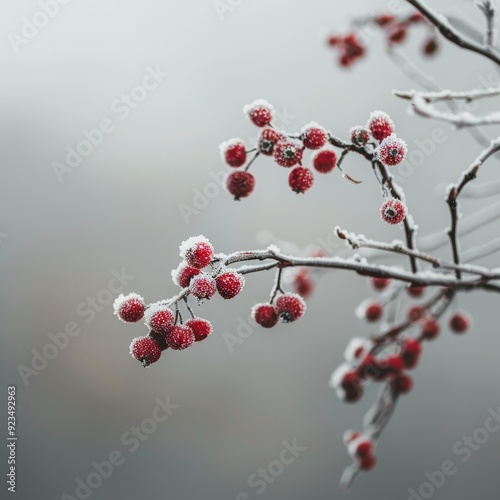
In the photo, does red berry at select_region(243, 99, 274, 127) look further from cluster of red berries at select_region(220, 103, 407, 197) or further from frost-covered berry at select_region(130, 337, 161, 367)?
frost-covered berry at select_region(130, 337, 161, 367)

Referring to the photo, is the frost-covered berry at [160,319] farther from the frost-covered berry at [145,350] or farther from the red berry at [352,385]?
the red berry at [352,385]

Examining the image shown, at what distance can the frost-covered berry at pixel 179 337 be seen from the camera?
928mm

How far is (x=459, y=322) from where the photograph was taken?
1918 mm

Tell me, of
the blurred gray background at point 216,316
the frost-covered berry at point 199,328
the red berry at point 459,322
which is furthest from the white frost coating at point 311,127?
the blurred gray background at point 216,316

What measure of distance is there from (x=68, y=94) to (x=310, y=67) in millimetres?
4402

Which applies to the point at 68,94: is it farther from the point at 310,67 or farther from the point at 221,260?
the point at 221,260

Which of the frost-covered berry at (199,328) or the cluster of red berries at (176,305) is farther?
the frost-covered berry at (199,328)

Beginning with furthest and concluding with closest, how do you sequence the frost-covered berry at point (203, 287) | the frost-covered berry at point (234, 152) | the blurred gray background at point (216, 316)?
the blurred gray background at point (216, 316) < the frost-covered berry at point (234, 152) < the frost-covered berry at point (203, 287)

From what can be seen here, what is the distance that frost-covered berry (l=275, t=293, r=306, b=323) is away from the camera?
103 centimetres

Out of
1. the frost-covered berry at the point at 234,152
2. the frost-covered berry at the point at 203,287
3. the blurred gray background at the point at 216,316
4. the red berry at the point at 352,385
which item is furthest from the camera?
the blurred gray background at the point at 216,316

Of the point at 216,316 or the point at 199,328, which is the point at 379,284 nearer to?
the point at 199,328

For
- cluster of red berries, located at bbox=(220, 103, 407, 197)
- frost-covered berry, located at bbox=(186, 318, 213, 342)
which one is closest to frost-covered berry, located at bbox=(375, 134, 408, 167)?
cluster of red berries, located at bbox=(220, 103, 407, 197)

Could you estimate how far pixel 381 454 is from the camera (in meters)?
7.36

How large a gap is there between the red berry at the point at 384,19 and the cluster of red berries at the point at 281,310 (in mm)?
1173
